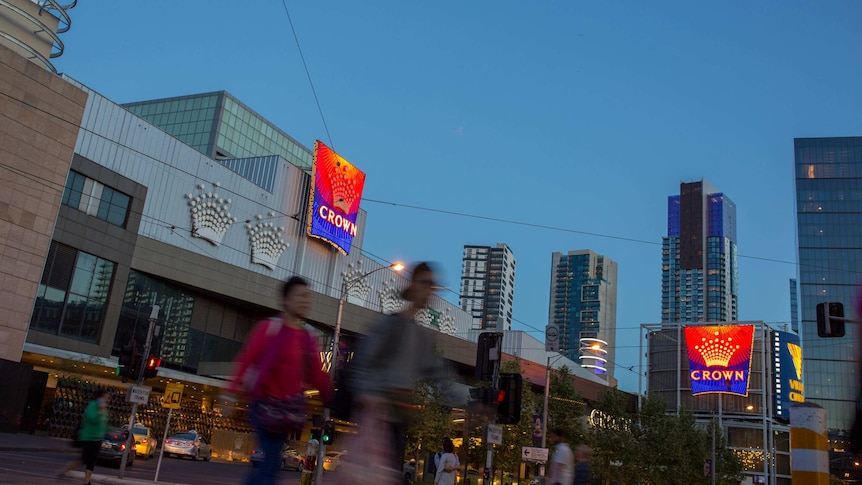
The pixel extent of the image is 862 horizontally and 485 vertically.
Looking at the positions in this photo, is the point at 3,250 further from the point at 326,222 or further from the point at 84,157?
the point at 326,222

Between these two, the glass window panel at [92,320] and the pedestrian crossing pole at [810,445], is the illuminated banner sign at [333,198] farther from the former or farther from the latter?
the pedestrian crossing pole at [810,445]

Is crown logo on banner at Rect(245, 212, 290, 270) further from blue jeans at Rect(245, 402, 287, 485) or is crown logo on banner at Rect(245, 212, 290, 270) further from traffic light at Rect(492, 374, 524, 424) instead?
blue jeans at Rect(245, 402, 287, 485)

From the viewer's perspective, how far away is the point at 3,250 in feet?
103

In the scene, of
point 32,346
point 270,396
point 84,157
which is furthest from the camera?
point 84,157

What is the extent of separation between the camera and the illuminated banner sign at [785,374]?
70.4 metres

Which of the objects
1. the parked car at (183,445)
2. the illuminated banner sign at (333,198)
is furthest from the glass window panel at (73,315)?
the illuminated banner sign at (333,198)

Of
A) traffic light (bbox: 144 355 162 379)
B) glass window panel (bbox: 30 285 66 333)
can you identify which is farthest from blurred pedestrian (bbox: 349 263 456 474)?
glass window panel (bbox: 30 285 66 333)

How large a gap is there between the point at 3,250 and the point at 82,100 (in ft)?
26.9

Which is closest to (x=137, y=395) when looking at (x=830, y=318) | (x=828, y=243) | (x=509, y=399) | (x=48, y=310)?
(x=509, y=399)

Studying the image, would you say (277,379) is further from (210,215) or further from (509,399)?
(210,215)

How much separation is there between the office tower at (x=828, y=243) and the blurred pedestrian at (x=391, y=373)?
119115 mm

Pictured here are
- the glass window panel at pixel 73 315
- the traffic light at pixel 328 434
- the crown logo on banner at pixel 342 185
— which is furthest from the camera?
the crown logo on banner at pixel 342 185

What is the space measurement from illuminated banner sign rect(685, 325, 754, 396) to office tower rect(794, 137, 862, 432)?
4914 centimetres

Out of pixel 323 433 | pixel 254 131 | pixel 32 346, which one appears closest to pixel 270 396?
pixel 323 433
